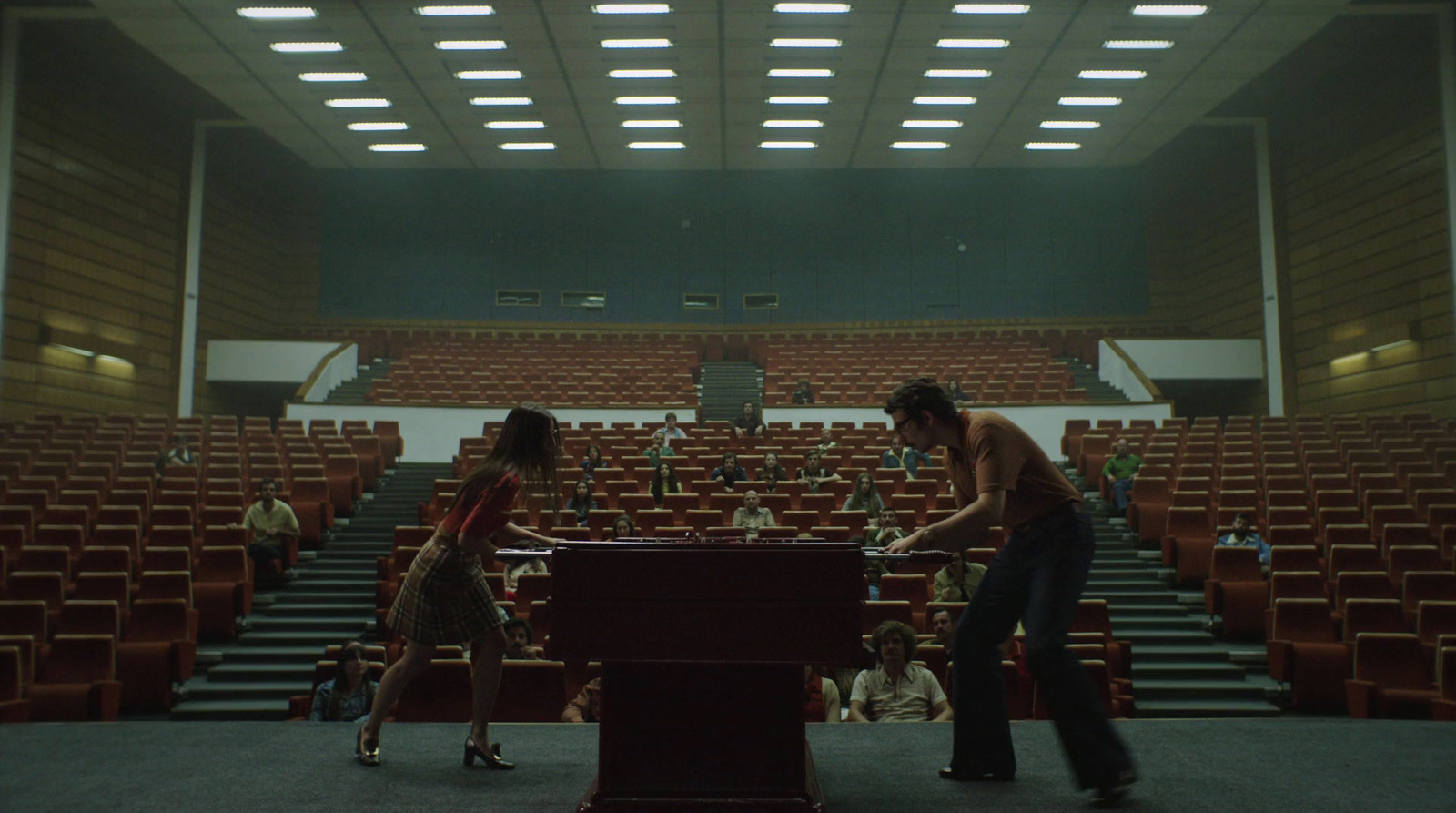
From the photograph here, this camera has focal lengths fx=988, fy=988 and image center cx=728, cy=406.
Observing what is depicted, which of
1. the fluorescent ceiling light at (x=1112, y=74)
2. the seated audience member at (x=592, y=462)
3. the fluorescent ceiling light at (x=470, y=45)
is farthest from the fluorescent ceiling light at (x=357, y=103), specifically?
the fluorescent ceiling light at (x=1112, y=74)

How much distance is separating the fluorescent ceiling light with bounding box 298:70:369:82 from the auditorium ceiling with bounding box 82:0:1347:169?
0.07 metres

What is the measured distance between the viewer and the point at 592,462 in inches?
391

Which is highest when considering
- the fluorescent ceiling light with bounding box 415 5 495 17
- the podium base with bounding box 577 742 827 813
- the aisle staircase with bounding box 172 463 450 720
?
the fluorescent ceiling light with bounding box 415 5 495 17

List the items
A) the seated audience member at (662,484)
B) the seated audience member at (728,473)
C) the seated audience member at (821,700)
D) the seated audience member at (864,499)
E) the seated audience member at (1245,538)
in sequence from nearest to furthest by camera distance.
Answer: the seated audience member at (821,700), the seated audience member at (1245,538), the seated audience member at (864,499), the seated audience member at (662,484), the seated audience member at (728,473)

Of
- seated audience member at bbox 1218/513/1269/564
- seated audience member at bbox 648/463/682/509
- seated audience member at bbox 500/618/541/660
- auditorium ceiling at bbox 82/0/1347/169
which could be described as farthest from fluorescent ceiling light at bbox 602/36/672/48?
seated audience member at bbox 500/618/541/660

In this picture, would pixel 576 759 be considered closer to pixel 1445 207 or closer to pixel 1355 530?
pixel 1355 530

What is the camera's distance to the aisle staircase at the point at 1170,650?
Answer: 6145mm

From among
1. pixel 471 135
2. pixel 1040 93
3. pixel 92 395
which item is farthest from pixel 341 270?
pixel 1040 93

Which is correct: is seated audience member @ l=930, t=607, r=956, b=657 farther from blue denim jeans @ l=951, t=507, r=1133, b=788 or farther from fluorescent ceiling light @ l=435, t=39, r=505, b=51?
fluorescent ceiling light @ l=435, t=39, r=505, b=51

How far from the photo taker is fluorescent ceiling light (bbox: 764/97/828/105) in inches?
567

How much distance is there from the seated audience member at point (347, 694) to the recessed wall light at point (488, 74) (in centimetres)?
1028

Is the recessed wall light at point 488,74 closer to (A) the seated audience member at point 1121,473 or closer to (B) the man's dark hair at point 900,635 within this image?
(A) the seated audience member at point 1121,473

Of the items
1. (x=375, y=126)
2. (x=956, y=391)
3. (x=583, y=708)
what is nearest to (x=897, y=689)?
(x=583, y=708)

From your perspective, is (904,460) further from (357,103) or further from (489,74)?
(357,103)
